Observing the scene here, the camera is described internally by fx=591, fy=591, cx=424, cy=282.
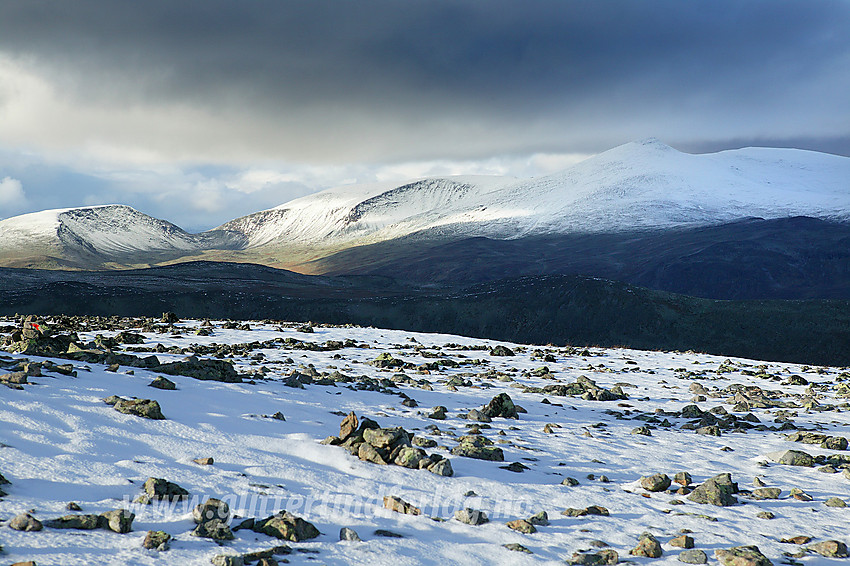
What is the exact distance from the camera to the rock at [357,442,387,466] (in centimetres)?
794

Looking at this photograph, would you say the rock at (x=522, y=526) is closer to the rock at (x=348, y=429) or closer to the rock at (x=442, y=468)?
the rock at (x=442, y=468)

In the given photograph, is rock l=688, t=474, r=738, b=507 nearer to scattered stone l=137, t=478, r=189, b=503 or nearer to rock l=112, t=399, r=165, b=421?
scattered stone l=137, t=478, r=189, b=503

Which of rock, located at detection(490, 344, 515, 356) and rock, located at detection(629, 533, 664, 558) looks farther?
rock, located at detection(490, 344, 515, 356)

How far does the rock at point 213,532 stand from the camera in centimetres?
542

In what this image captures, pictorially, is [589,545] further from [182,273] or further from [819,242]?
[819,242]

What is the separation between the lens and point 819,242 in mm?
152250

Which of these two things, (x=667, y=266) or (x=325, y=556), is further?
(x=667, y=266)

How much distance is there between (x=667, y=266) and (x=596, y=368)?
134m

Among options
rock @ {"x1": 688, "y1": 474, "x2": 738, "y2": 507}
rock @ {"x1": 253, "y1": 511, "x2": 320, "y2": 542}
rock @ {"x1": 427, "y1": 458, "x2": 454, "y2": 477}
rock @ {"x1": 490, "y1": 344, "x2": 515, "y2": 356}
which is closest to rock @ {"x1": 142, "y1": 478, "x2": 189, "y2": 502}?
rock @ {"x1": 253, "y1": 511, "x2": 320, "y2": 542}

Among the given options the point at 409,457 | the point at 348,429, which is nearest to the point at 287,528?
the point at 409,457

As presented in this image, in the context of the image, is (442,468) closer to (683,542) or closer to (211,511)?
(683,542)

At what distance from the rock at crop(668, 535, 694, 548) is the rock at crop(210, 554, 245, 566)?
4.36m

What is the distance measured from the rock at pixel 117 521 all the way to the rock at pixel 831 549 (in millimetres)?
6938

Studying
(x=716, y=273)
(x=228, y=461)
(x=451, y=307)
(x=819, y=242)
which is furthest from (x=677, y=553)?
(x=819, y=242)
